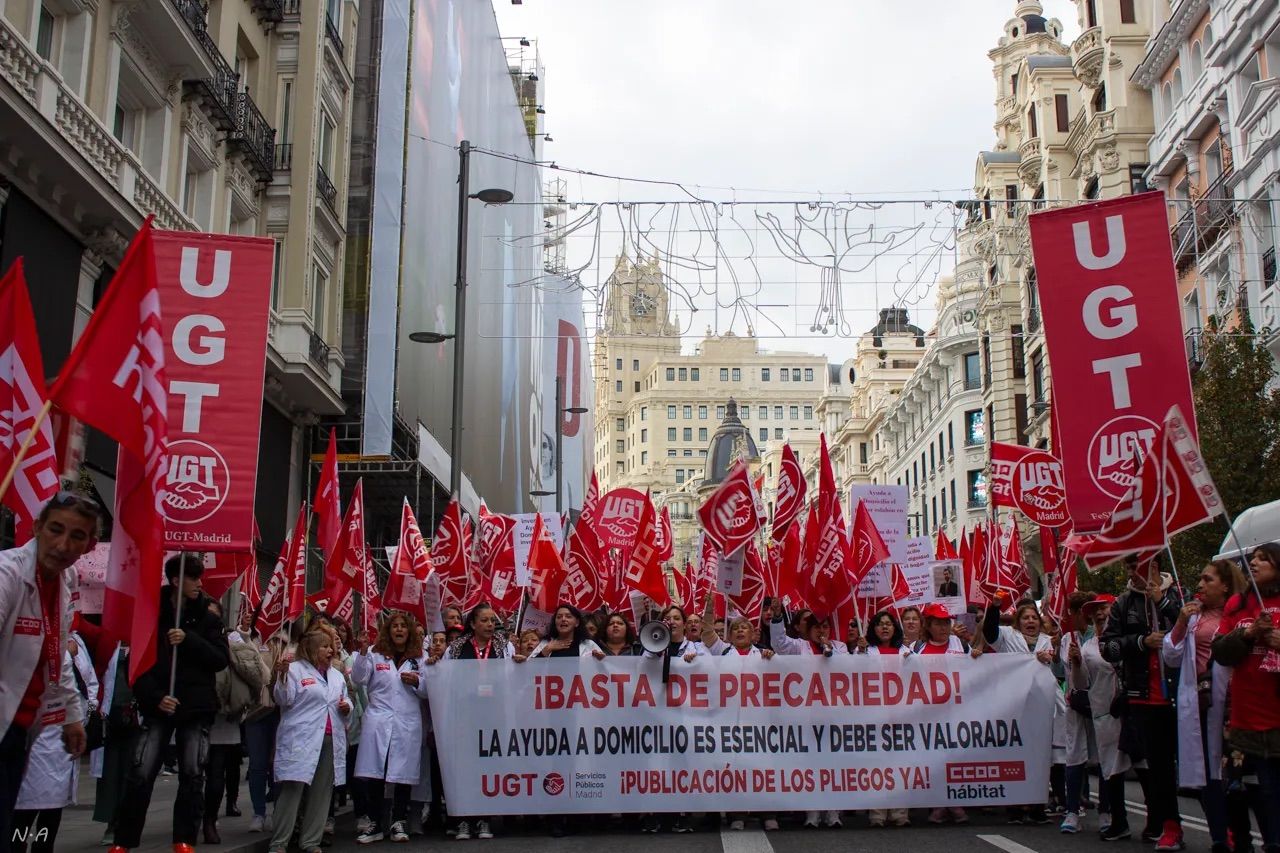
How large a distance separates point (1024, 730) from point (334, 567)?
24.7 feet

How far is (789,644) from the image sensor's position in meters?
12.3

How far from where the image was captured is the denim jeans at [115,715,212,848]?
8.31 m

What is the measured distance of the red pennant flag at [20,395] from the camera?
7.03 metres

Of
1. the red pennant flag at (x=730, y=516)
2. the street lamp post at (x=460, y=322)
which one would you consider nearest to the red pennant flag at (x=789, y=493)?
the red pennant flag at (x=730, y=516)

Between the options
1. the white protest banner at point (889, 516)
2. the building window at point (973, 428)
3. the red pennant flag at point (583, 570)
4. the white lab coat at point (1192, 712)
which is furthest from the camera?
the building window at point (973, 428)

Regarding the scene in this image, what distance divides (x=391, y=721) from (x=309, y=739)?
1258mm

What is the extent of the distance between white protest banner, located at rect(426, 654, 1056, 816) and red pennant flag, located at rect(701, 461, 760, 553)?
7.37ft

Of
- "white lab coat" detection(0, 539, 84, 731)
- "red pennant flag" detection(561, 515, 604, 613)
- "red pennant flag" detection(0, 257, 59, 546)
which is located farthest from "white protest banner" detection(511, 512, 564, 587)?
"white lab coat" detection(0, 539, 84, 731)

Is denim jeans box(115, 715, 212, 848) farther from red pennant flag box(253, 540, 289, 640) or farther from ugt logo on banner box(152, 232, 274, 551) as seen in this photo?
red pennant flag box(253, 540, 289, 640)

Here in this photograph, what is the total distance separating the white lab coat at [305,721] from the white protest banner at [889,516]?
956cm

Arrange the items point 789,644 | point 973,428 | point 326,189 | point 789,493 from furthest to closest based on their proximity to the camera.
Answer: point 973,428 → point 326,189 → point 789,493 → point 789,644

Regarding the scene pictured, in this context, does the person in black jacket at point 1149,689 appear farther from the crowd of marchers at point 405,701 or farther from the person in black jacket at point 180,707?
the person in black jacket at point 180,707

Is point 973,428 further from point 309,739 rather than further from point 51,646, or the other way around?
point 51,646

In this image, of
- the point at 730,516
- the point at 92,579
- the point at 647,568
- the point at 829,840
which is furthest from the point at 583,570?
the point at 829,840
